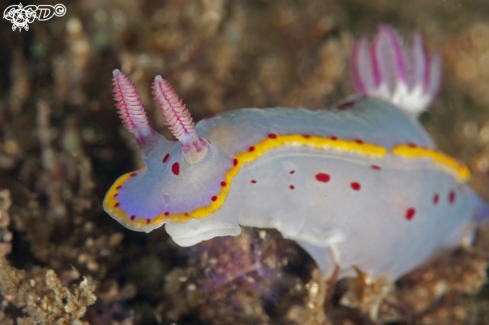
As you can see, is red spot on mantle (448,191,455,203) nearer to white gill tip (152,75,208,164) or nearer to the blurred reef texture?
the blurred reef texture

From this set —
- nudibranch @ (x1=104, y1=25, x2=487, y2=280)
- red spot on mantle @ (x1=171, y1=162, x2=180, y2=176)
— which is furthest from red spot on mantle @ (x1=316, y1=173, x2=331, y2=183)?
red spot on mantle @ (x1=171, y1=162, x2=180, y2=176)

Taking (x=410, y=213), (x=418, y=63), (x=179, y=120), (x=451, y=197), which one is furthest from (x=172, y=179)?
(x=418, y=63)

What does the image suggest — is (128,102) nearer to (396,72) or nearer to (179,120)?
(179,120)

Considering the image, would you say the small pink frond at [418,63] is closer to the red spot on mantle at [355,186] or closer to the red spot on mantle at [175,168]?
the red spot on mantle at [355,186]

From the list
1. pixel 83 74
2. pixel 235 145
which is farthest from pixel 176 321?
pixel 83 74

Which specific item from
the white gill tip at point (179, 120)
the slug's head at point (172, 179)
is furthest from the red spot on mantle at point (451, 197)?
the white gill tip at point (179, 120)

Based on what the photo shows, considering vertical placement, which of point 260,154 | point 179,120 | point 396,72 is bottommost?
point 260,154

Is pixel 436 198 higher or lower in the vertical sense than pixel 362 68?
lower

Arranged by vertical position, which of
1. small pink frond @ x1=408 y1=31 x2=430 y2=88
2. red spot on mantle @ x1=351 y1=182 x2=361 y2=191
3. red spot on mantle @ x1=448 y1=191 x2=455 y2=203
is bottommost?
red spot on mantle @ x1=448 y1=191 x2=455 y2=203
